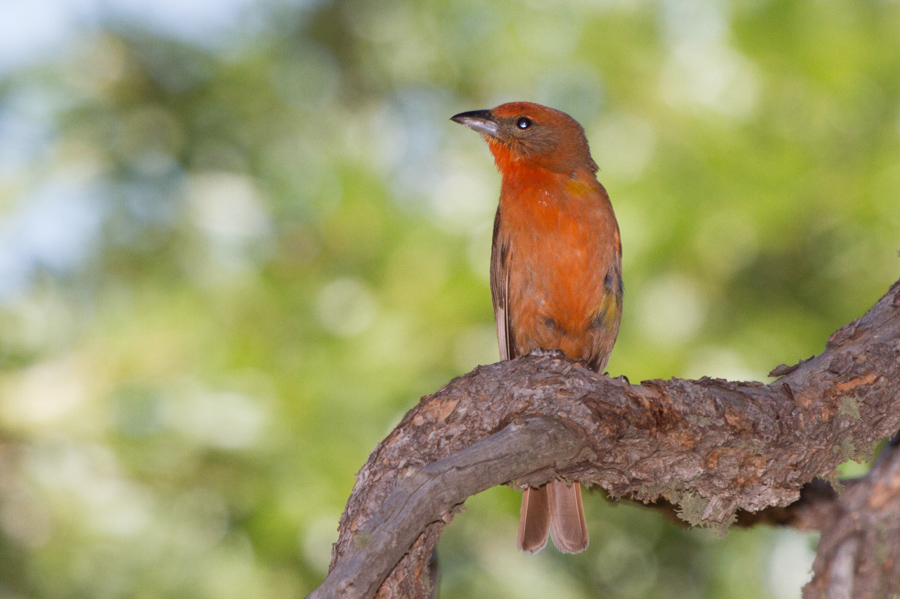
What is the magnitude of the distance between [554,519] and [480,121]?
2336 mm

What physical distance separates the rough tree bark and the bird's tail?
609mm

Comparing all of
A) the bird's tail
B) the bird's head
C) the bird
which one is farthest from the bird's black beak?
the bird's tail

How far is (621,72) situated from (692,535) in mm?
2986

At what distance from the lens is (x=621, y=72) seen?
6012 mm

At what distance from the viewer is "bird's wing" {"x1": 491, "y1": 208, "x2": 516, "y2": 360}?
4.84 metres

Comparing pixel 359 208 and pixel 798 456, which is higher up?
pixel 359 208

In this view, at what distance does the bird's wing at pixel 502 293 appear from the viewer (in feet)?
15.9

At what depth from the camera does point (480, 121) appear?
5266mm

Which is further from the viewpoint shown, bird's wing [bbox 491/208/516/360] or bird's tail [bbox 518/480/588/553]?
bird's wing [bbox 491/208/516/360]

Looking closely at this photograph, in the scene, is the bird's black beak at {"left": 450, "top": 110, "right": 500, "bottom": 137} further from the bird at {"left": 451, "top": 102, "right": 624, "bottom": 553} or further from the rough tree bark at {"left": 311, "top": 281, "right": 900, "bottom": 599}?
the rough tree bark at {"left": 311, "top": 281, "right": 900, "bottom": 599}

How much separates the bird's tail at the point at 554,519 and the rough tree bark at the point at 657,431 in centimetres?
61

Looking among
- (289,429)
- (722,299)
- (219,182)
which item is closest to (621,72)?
(722,299)

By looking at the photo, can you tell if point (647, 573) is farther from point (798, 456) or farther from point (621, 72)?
point (621, 72)

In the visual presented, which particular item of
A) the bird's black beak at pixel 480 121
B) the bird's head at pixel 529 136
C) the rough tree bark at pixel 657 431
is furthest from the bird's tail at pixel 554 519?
the bird's black beak at pixel 480 121
